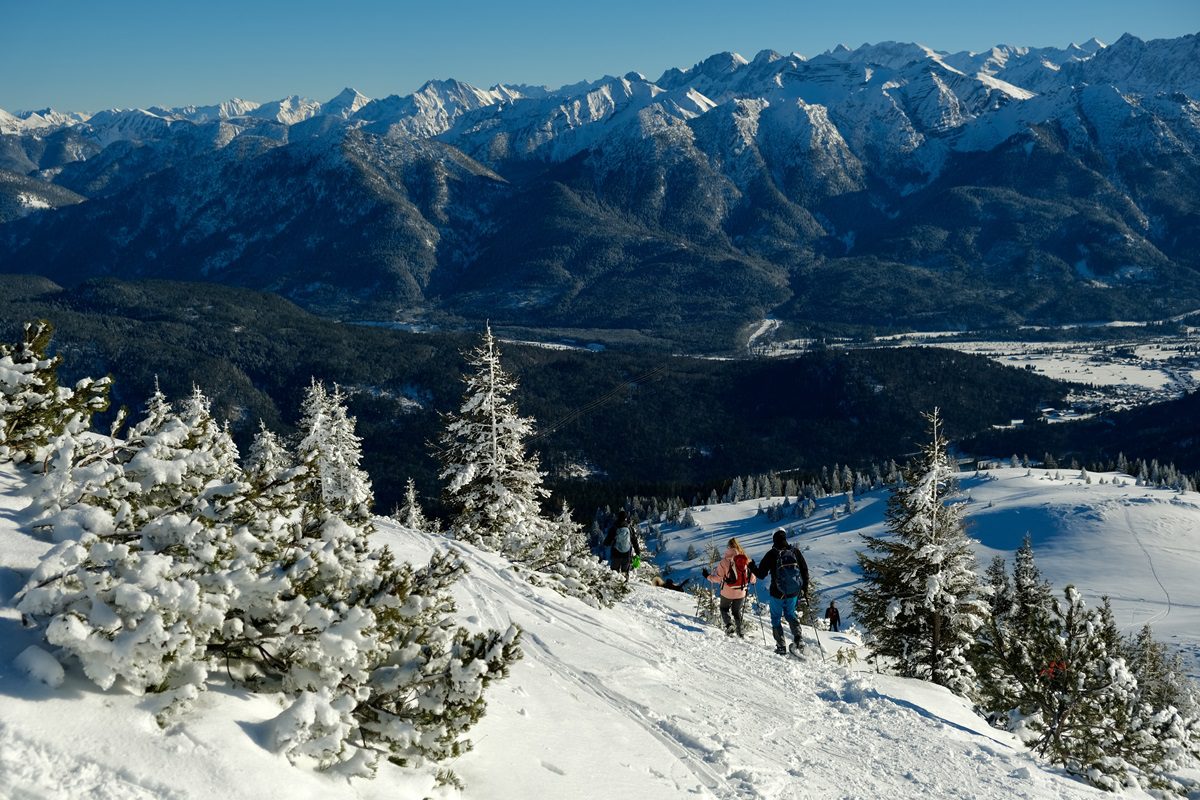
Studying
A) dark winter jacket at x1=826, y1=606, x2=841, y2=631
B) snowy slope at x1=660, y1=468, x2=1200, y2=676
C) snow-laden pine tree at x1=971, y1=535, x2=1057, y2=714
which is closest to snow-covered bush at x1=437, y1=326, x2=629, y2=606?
dark winter jacket at x1=826, y1=606, x2=841, y2=631

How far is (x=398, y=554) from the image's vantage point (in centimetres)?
1388

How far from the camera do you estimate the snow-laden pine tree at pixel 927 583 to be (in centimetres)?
2148

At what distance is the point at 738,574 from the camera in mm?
16203

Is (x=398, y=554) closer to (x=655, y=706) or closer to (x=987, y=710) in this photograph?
(x=655, y=706)

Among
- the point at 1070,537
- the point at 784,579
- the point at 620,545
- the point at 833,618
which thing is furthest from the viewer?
the point at 1070,537

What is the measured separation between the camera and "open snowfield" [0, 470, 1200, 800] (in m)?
4.92

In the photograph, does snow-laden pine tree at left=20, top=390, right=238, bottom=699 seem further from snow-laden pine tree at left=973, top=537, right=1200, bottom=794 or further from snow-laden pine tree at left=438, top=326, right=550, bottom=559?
snow-laden pine tree at left=438, top=326, right=550, bottom=559

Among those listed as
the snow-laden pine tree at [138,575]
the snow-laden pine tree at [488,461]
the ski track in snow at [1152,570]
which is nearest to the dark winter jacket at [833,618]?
the snow-laden pine tree at [488,461]

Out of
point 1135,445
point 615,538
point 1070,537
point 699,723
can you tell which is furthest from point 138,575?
point 1135,445

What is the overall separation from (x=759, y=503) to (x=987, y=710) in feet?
408

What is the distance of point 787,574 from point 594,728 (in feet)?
26.4

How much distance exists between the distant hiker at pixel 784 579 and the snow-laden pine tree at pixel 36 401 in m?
11.6

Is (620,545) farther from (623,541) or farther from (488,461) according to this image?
(488,461)

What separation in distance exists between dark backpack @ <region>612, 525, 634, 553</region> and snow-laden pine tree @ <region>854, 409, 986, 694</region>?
697cm
